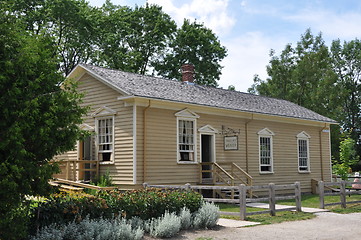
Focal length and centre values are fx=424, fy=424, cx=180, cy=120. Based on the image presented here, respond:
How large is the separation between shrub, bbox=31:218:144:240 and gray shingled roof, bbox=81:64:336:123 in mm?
7831

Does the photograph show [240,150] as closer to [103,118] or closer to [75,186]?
[103,118]

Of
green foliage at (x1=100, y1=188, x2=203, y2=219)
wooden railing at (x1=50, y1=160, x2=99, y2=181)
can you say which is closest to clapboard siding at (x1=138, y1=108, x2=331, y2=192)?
wooden railing at (x1=50, y1=160, x2=99, y2=181)

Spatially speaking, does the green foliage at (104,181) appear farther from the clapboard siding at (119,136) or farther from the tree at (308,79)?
the tree at (308,79)

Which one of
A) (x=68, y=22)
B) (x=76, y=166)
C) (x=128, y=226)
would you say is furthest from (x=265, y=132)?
(x=68, y=22)

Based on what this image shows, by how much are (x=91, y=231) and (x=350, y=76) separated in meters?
54.1

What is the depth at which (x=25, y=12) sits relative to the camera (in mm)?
33125

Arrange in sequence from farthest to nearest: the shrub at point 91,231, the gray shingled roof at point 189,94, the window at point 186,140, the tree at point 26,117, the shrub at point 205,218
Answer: the window at point 186,140 < the gray shingled roof at point 189,94 < the shrub at point 205,218 < the shrub at point 91,231 < the tree at point 26,117

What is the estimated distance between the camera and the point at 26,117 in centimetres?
787

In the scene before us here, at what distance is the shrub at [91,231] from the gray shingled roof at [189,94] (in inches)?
308

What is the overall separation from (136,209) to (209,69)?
32.6m

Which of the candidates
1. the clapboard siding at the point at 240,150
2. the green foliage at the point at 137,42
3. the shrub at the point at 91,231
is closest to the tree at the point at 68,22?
the green foliage at the point at 137,42

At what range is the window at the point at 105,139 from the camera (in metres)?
17.7

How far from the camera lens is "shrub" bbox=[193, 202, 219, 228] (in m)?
11.0

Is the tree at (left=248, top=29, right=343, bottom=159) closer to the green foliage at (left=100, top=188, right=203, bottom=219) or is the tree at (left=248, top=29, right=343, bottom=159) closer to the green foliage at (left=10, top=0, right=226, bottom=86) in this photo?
the green foliage at (left=10, top=0, right=226, bottom=86)
